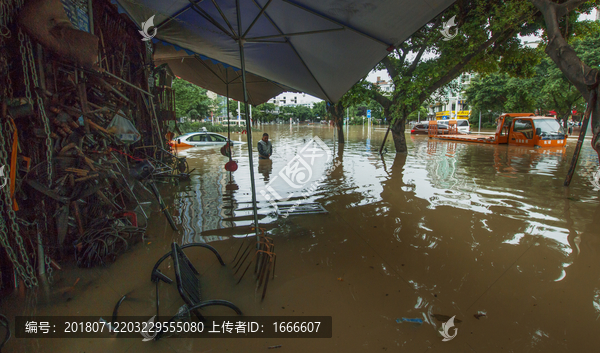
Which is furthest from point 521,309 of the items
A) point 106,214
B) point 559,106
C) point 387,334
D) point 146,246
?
point 559,106

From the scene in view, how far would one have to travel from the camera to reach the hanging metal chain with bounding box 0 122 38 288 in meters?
2.63

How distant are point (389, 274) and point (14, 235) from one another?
3658 millimetres

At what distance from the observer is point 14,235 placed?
2.75 meters

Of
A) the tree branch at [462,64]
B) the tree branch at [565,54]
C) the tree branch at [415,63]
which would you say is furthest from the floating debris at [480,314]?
the tree branch at [415,63]

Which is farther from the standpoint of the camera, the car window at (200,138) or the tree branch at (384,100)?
the car window at (200,138)

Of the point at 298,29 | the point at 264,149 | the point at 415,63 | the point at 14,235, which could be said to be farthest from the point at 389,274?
the point at 415,63

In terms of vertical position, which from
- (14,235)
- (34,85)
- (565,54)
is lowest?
(14,235)

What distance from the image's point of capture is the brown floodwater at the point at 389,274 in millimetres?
2336

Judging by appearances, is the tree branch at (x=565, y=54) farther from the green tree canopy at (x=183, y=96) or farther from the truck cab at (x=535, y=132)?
the green tree canopy at (x=183, y=96)

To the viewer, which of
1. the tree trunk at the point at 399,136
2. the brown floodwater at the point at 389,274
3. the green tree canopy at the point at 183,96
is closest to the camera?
the brown floodwater at the point at 389,274

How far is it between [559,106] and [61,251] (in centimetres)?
3625

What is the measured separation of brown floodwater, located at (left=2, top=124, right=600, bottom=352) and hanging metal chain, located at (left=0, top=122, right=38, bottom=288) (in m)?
0.19

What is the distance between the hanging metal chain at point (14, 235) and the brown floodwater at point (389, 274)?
185 millimetres

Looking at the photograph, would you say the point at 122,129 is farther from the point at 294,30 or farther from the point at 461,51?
the point at 461,51
